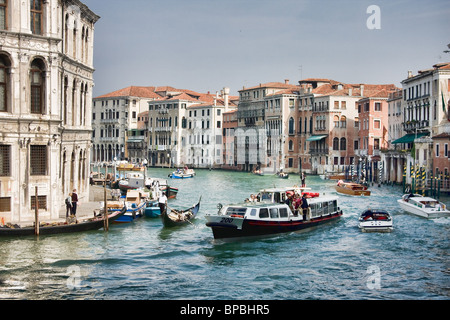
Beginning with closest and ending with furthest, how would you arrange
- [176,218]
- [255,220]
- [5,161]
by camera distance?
1. [5,161]
2. [255,220]
3. [176,218]

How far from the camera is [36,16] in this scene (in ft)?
62.8

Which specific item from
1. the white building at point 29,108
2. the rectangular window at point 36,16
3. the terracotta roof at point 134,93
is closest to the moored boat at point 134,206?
the white building at point 29,108

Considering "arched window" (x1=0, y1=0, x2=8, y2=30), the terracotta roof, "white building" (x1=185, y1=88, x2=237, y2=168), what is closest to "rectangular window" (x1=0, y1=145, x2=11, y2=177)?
"arched window" (x1=0, y1=0, x2=8, y2=30)

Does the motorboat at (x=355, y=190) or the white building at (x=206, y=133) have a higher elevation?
the white building at (x=206, y=133)

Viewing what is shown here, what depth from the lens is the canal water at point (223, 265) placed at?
1335cm

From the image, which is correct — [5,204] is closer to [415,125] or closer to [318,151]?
[415,125]

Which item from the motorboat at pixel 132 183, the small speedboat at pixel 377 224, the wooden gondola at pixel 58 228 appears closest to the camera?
the wooden gondola at pixel 58 228

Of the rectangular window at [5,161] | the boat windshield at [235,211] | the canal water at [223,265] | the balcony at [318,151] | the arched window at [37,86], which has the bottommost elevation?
the canal water at [223,265]

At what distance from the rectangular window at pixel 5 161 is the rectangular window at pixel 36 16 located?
3299mm

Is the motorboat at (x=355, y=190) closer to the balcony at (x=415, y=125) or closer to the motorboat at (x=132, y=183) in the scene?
the balcony at (x=415, y=125)

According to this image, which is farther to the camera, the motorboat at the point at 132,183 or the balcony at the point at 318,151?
the balcony at the point at 318,151

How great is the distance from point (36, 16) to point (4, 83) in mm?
2062

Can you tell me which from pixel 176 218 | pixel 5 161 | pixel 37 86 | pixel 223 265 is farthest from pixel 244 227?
pixel 37 86

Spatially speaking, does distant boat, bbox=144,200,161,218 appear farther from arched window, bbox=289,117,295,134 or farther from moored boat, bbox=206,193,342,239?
arched window, bbox=289,117,295,134
